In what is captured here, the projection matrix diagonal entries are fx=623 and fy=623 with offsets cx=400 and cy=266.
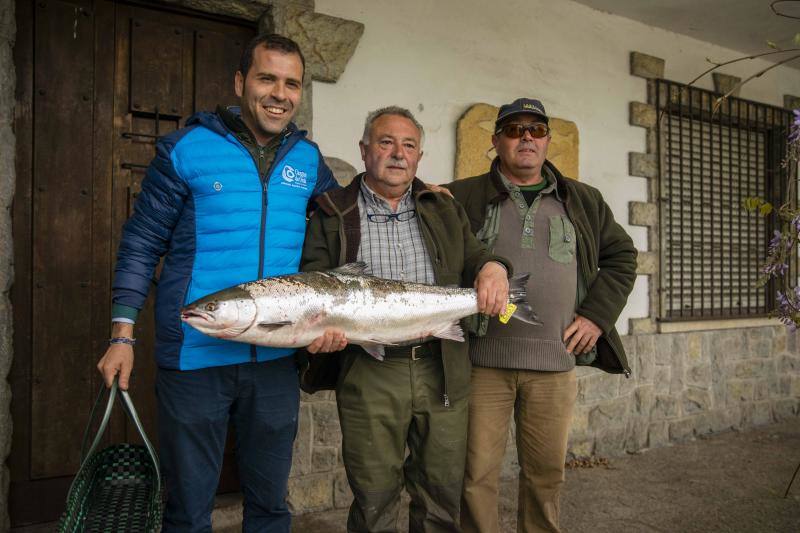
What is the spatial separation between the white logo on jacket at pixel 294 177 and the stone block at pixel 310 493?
2.15 meters

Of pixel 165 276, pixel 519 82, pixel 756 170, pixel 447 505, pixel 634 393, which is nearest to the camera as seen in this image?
pixel 165 276

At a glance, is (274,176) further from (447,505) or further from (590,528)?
(590,528)

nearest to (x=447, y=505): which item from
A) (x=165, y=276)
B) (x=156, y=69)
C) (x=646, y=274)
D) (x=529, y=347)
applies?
(x=529, y=347)

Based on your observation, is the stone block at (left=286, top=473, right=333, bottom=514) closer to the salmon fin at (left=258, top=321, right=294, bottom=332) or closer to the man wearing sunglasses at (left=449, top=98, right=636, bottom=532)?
the man wearing sunglasses at (left=449, top=98, right=636, bottom=532)

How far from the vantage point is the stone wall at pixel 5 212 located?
315 centimetres

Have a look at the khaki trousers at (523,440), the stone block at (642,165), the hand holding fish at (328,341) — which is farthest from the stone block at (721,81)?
the hand holding fish at (328,341)

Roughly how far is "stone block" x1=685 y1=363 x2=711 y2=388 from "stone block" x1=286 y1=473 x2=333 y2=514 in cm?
369

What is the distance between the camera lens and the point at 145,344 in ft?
12.1

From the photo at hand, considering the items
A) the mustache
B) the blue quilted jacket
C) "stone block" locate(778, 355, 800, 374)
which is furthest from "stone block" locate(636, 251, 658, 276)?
the blue quilted jacket

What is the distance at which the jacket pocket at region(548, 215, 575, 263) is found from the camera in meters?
3.05

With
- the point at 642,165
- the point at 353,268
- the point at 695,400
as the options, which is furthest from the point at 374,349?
the point at 695,400

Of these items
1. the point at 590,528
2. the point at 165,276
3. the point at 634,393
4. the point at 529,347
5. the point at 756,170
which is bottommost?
the point at 590,528

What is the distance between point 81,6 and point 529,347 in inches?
121

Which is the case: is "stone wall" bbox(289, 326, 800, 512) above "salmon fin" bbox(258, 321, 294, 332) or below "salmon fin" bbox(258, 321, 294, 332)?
below
